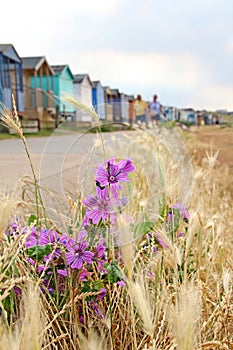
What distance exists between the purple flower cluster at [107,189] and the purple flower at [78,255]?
61mm

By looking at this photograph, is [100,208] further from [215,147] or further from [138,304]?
[215,147]

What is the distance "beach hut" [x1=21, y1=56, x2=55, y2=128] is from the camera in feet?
75.0

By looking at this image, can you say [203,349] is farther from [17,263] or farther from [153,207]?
[153,207]

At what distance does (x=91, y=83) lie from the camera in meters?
33.5

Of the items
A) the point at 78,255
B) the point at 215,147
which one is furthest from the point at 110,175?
the point at 215,147

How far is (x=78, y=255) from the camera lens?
102 centimetres

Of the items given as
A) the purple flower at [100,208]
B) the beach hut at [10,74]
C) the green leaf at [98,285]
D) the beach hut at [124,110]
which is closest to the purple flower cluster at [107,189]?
the purple flower at [100,208]

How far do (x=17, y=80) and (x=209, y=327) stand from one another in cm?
2025

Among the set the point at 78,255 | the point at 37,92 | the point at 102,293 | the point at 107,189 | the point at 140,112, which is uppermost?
the point at 37,92

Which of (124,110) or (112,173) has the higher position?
(124,110)

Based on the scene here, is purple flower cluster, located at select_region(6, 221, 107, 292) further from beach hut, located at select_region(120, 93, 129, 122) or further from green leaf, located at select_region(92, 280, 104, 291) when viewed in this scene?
beach hut, located at select_region(120, 93, 129, 122)

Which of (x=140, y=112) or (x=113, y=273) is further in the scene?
(x=140, y=112)

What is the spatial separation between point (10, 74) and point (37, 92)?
13.8 feet

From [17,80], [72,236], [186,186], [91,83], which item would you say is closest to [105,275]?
[72,236]
